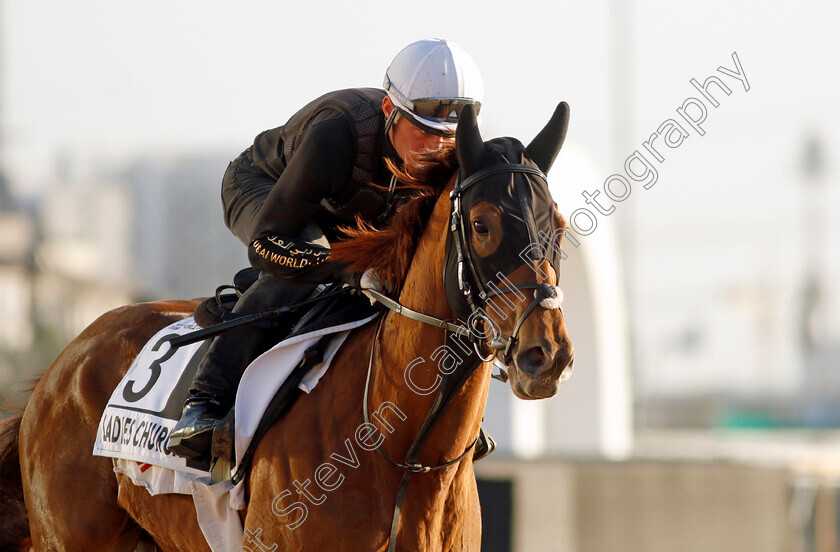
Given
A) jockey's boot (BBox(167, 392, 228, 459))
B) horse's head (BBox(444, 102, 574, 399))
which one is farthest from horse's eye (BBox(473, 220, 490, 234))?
jockey's boot (BBox(167, 392, 228, 459))

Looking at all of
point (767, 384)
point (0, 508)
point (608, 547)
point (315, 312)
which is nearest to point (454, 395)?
point (315, 312)

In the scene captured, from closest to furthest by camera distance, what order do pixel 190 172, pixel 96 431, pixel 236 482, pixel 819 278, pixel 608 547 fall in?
pixel 236 482, pixel 96 431, pixel 608 547, pixel 190 172, pixel 819 278

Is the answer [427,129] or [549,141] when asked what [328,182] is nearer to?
[427,129]

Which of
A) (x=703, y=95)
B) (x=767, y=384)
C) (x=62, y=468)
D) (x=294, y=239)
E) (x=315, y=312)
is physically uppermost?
(x=703, y=95)

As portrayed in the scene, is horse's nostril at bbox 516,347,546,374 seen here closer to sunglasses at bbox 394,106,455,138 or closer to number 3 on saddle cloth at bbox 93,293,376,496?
number 3 on saddle cloth at bbox 93,293,376,496

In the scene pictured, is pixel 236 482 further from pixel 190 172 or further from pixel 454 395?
pixel 190 172

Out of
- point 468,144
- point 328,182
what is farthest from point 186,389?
point 468,144

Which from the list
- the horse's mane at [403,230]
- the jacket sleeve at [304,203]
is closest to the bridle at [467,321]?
the horse's mane at [403,230]

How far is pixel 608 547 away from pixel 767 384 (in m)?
13.8

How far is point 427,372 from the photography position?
151 inches

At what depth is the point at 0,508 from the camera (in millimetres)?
5754

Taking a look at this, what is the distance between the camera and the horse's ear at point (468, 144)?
3.64 metres

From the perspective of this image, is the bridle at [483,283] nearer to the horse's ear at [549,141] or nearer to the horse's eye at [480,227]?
the horse's eye at [480,227]

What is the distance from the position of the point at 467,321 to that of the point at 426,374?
0.34 metres
